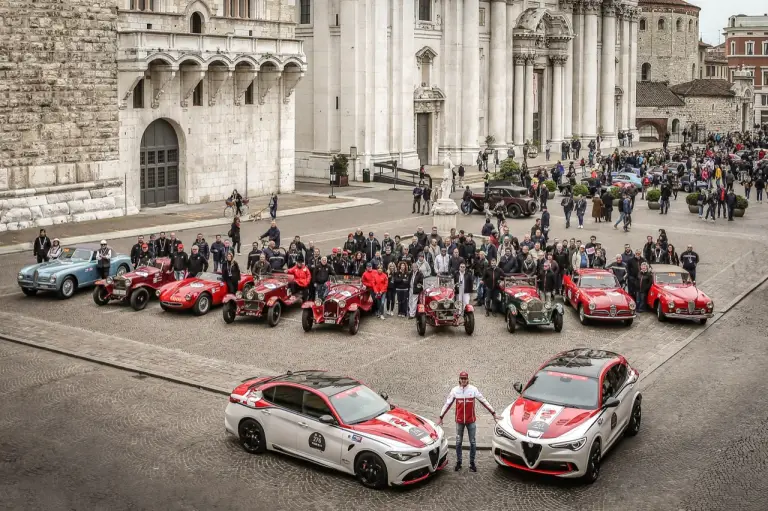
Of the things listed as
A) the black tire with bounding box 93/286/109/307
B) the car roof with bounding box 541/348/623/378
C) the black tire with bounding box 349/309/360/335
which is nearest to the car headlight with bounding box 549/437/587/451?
the car roof with bounding box 541/348/623/378

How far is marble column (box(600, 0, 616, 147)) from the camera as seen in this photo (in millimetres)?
82625

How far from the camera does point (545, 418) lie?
15.8 metres

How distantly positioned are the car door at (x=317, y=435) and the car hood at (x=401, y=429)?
1.15 feet

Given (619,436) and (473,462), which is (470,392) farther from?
(619,436)

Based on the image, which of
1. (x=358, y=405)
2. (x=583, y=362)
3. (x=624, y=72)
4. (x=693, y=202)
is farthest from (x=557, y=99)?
(x=358, y=405)

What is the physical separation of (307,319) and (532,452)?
10138 millimetres

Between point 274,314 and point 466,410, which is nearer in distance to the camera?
point 466,410

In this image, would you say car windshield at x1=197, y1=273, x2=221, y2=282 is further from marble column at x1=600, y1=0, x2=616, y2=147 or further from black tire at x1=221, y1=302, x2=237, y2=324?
marble column at x1=600, y1=0, x2=616, y2=147

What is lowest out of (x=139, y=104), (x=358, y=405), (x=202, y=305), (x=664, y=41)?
(x=358, y=405)

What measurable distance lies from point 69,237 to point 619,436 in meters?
25.4

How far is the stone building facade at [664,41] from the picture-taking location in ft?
356

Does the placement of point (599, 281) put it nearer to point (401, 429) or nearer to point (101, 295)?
point (401, 429)

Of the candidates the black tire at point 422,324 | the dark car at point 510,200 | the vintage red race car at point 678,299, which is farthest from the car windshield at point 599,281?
the dark car at point 510,200

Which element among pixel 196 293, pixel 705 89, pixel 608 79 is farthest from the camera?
pixel 705 89
